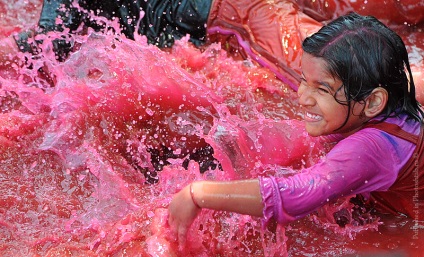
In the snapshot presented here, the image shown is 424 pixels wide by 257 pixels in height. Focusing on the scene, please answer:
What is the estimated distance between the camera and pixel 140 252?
2174 millimetres

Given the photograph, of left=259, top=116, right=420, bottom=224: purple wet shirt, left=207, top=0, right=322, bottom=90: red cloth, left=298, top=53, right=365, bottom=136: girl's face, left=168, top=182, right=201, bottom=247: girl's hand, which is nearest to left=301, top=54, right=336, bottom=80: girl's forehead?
left=298, top=53, right=365, bottom=136: girl's face

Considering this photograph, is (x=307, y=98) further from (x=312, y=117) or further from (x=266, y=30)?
(x=266, y=30)

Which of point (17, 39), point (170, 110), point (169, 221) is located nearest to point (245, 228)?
point (169, 221)

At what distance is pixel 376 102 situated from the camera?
7.11ft

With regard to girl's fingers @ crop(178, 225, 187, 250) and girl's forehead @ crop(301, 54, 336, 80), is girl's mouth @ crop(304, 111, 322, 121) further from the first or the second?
girl's fingers @ crop(178, 225, 187, 250)

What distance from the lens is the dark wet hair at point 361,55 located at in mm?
2082

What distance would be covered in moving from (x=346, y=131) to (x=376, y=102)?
0.67 feet

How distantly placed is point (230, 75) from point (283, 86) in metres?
0.30

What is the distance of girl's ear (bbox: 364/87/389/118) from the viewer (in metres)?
2.13

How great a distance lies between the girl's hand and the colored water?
6cm

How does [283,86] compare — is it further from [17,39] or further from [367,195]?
[17,39]

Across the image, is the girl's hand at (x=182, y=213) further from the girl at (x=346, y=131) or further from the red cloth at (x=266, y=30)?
the red cloth at (x=266, y=30)

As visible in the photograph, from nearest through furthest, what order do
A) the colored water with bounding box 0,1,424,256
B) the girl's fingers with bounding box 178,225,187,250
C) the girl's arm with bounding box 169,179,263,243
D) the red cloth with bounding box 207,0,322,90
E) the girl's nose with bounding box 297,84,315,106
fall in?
1. the girl's arm with bounding box 169,179,263,243
2. the girl's fingers with bounding box 178,225,187,250
3. the girl's nose with bounding box 297,84,315,106
4. the colored water with bounding box 0,1,424,256
5. the red cloth with bounding box 207,0,322,90

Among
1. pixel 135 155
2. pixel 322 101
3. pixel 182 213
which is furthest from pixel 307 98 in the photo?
pixel 135 155
